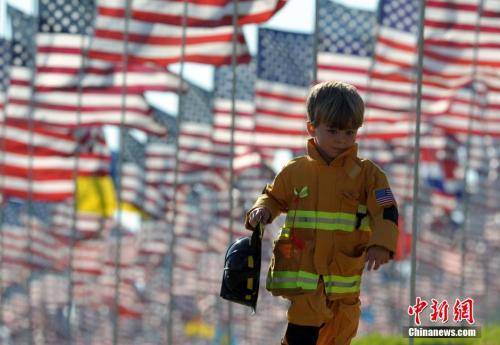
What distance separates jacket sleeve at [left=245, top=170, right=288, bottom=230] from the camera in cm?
693

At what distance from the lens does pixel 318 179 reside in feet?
22.5

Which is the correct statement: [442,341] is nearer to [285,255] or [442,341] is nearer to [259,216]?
[285,255]

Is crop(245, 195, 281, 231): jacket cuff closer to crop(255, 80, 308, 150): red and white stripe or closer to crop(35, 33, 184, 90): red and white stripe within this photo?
crop(35, 33, 184, 90): red and white stripe

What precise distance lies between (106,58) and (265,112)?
3.06 m

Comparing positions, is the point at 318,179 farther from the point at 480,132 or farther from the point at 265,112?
the point at 480,132

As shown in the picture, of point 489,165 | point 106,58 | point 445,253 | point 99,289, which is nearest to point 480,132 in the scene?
point 106,58

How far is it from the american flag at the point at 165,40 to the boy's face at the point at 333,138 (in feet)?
43.3

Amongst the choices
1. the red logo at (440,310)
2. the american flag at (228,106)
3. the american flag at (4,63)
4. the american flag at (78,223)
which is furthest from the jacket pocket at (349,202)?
the american flag at (78,223)

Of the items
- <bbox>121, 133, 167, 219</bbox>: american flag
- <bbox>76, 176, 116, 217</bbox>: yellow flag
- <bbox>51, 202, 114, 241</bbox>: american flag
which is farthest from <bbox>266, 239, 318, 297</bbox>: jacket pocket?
<bbox>51, 202, 114, 241</bbox>: american flag

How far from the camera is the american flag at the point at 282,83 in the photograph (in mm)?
24656

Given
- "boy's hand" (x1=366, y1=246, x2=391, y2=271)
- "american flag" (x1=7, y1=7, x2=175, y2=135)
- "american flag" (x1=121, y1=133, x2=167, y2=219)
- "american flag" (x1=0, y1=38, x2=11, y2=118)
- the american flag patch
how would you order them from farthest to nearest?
"american flag" (x1=121, y1=133, x2=167, y2=219)
"american flag" (x1=0, y1=38, x2=11, y2=118)
"american flag" (x1=7, y1=7, x2=175, y2=135)
the american flag patch
"boy's hand" (x1=366, y1=246, x2=391, y2=271)

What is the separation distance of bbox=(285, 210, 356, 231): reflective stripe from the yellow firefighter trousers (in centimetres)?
21

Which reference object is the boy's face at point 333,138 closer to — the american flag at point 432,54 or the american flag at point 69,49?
the american flag at point 432,54

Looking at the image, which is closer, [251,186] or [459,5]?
[459,5]
